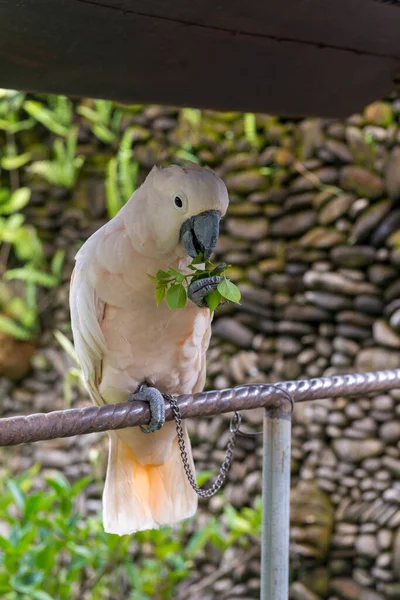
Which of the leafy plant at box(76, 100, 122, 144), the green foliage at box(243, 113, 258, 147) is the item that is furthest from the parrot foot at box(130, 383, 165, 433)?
the leafy plant at box(76, 100, 122, 144)

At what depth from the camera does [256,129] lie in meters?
3.57

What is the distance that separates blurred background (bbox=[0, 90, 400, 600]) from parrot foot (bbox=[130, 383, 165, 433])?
1192 mm

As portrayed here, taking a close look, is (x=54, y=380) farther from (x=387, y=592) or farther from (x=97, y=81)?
(x=97, y=81)

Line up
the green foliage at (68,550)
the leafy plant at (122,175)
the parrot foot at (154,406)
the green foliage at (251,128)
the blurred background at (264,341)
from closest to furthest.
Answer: the parrot foot at (154,406) < the green foliage at (68,550) < the blurred background at (264,341) < the green foliage at (251,128) < the leafy plant at (122,175)

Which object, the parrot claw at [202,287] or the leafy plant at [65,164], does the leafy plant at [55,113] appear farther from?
the parrot claw at [202,287]

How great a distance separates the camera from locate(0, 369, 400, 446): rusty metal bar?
91cm

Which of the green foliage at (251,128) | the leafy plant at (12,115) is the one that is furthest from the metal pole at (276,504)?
the leafy plant at (12,115)

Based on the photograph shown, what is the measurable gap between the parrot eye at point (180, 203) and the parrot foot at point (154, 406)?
344 millimetres

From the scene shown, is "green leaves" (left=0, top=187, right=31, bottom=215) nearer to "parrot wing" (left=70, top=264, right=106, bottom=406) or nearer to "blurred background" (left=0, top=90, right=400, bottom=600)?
"blurred background" (left=0, top=90, right=400, bottom=600)

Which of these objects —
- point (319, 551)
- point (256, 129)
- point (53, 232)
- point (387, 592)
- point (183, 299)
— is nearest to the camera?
point (183, 299)

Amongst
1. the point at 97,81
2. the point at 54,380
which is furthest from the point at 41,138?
the point at 97,81

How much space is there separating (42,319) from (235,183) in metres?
1.91

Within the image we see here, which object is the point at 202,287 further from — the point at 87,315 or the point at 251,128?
the point at 251,128

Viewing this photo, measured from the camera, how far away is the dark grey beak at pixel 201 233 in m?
1.12
